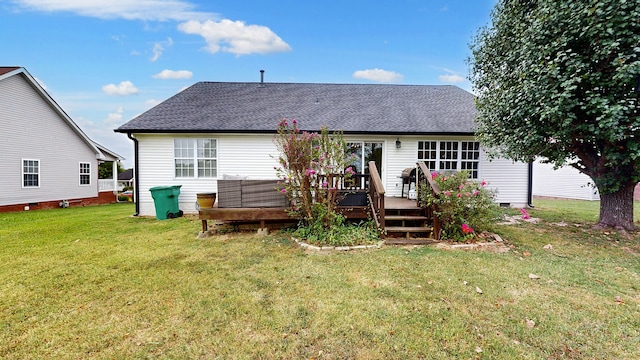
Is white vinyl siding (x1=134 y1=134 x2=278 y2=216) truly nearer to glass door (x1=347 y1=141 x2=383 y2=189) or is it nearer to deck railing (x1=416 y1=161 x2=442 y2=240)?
glass door (x1=347 y1=141 x2=383 y2=189)

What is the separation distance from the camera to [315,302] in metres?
3.15

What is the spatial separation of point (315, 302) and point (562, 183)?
19.0 m

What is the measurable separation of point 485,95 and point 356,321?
704 centimetres

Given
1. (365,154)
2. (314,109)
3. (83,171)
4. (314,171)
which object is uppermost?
(314,109)

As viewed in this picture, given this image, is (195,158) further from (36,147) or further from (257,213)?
(36,147)

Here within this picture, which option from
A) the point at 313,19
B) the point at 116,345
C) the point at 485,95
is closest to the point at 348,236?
the point at 116,345

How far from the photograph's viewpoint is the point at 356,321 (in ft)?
9.07

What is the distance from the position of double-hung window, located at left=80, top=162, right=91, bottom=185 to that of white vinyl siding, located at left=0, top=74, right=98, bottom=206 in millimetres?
249

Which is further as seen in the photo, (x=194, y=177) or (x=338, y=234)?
(x=194, y=177)

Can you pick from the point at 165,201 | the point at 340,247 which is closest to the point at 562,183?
the point at 340,247

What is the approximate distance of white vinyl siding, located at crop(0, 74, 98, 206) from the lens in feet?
37.5

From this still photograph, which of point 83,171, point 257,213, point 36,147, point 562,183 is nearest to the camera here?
point 257,213

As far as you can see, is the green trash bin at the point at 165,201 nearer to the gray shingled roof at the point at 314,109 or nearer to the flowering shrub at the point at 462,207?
the gray shingled roof at the point at 314,109

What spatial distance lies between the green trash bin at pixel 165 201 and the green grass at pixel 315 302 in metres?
2.86
